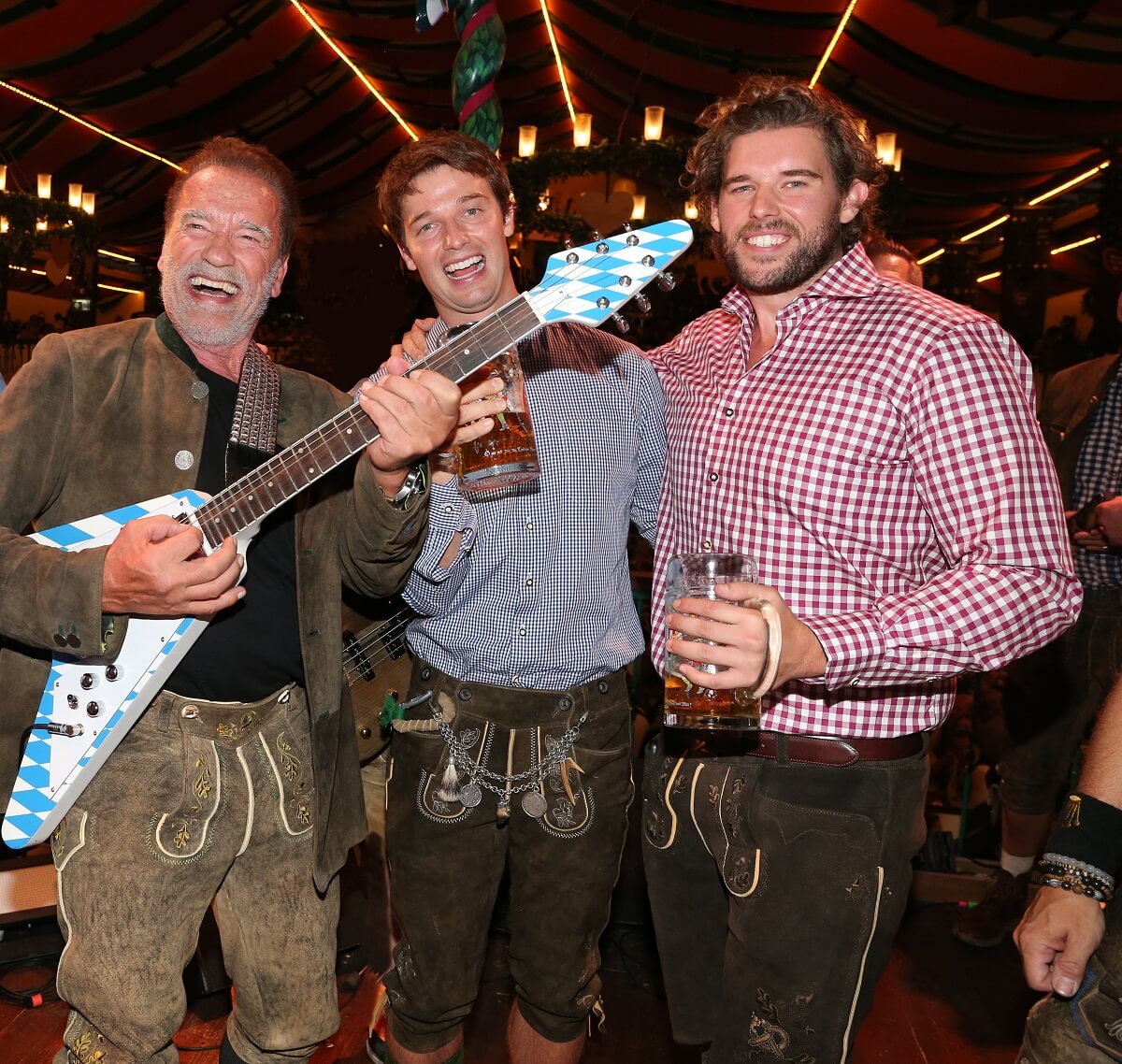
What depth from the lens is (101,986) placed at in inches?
70.4

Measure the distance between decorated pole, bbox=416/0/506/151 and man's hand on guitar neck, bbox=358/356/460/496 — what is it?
5.27 feet

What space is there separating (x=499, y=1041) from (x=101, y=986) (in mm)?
1493

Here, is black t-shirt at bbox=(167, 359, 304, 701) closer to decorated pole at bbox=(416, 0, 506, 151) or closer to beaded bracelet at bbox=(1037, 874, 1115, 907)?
beaded bracelet at bbox=(1037, 874, 1115, 907)

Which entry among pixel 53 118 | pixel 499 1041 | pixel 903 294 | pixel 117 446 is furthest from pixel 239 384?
pixel 53 118

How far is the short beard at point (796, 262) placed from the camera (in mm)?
1853

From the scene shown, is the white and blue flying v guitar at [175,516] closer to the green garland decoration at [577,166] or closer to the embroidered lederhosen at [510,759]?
the embroidered lederhosen at [510,759]

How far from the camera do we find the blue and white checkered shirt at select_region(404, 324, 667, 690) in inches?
85.8

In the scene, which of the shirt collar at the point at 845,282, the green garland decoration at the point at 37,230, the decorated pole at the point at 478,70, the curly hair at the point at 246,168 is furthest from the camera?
the green garland decoration at the point at 37,230

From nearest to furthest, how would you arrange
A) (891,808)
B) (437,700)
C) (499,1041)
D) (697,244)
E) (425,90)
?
(891,808), (437,700), (499,1041), (697,244), (425,90)

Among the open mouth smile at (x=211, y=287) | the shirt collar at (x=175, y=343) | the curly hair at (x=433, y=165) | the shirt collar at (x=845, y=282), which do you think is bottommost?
the shirt collar at (x=175, y=343)

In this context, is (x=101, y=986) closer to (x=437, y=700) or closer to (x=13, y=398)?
(x=437, y=700)

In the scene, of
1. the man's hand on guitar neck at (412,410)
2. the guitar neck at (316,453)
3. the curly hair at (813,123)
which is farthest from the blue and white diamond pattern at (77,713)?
the curly hair at (813,123)

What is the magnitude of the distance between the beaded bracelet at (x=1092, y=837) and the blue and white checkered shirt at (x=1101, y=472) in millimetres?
2149

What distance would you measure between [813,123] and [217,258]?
1173mm
